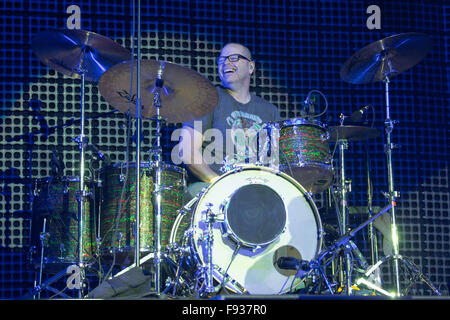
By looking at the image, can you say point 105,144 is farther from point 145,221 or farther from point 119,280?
point 119,280

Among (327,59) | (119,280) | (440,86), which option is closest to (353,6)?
(327,59)

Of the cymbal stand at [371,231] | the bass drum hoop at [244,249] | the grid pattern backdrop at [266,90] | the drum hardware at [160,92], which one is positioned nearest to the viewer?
the bass drum hoop at [244,249]

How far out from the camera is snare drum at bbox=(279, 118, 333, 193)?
4.97 metres

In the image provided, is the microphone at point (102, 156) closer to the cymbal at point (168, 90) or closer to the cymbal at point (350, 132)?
the cymbal at point (168, 90)

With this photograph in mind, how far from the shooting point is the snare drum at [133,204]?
15.8 feet

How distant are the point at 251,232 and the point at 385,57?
212 centimetres

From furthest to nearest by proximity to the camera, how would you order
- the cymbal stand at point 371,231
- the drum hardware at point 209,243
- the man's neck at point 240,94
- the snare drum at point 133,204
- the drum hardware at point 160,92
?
the cymbal stand at point 371,231 < the man's neck at point 240,94 < the snare drum at point 133,204 < the drum hardware at point 160,92 < the drum hardware at point 209,243

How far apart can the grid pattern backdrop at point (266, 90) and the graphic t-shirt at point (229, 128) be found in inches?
43.6

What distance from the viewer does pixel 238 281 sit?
425cm

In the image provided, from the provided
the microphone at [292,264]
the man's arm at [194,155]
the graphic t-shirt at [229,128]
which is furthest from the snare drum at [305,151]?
the microphone at [292,264]

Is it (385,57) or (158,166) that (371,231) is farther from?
(158,166)

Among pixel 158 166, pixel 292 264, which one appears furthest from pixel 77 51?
pixel 292 264

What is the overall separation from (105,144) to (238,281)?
8.85ft

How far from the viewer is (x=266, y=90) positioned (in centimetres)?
683
